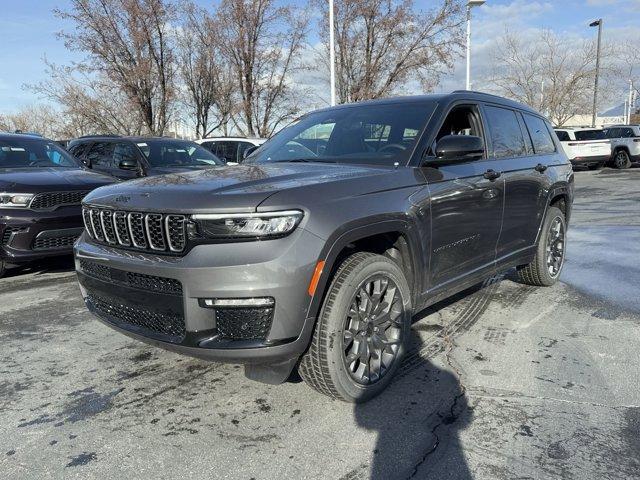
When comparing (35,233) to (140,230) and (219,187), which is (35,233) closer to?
(140,230)

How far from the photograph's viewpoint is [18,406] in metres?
3.19

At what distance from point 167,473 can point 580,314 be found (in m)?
3.82

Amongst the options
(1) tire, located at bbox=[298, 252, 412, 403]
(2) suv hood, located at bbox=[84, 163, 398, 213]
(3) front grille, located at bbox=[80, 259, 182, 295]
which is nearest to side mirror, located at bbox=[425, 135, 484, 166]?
(2) suv hood, located at bbox=[84, 163, 398, 213]

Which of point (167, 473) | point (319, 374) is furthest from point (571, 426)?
point (167, 473)

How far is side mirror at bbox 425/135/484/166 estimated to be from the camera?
3.53m

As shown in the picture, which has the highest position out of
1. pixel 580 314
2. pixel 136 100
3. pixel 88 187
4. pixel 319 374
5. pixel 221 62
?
pixel 221 62

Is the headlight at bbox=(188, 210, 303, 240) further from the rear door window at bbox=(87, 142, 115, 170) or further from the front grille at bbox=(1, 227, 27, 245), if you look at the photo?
the rear door window at bbox=(87, 142, 115, 170)

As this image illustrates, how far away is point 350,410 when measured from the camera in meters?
3.08

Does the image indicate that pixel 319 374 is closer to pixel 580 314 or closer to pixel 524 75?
pixel 580 314

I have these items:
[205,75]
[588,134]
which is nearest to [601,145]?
[588,134]

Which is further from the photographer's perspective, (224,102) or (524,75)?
(524,75)

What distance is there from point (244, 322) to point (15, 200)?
14.7 feet

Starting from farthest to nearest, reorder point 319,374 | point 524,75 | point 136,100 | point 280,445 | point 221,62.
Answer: point 524,75 < point 221,62 < point 136,100 < point 319,374 < point 280,445

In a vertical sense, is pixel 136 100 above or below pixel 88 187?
above
